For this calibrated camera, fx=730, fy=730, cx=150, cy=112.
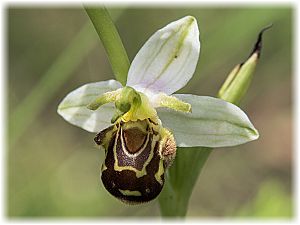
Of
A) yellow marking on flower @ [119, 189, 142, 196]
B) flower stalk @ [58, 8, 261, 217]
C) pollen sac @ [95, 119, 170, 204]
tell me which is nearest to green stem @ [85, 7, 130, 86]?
flower stalk @ [58, 8, 261, 217]

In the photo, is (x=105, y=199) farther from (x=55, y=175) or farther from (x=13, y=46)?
(x=13, y=46)

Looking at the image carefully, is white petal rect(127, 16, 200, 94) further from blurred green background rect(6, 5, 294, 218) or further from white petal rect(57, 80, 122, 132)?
blurred green background rect(6, 5, 294, 218)

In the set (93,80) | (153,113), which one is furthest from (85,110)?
(93,80)

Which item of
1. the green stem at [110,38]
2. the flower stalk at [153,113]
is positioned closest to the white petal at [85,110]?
the flower stalk at [153,113]

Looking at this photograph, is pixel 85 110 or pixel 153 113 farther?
pixel 85 110

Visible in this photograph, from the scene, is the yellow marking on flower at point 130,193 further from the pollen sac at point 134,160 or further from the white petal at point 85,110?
the white petal at point 85,110

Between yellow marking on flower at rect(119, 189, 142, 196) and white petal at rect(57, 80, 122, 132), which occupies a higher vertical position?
white petal at rect(57, 80, 122, 132)

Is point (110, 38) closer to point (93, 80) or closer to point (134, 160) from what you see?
point (134, 160)
